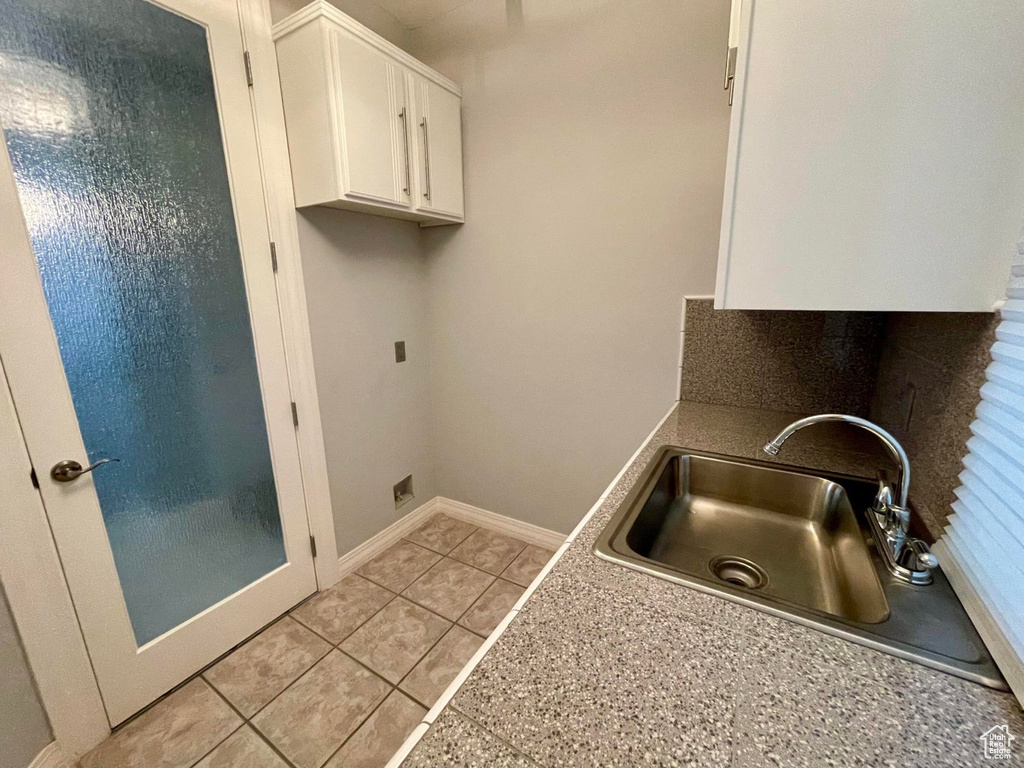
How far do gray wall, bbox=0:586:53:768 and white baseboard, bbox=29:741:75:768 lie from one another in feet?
0.06

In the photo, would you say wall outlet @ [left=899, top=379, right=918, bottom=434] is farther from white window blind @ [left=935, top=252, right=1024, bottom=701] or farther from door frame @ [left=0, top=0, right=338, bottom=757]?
door frame @ [left=0, top=0, right=338, bottom=757]

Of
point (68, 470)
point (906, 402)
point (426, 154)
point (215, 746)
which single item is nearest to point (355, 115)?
point (426, 154)

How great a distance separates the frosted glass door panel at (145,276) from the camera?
1146 millimetres

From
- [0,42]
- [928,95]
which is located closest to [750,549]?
[928,95]

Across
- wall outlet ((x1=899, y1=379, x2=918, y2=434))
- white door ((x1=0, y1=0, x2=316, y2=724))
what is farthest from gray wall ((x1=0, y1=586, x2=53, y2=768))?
wall outlet ((x1=899, y1=379, x2=918, y2=434))

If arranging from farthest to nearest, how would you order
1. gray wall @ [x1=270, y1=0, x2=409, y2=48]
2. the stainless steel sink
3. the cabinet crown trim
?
gray wall @ [x1=270, y1=0, x2=409, y2=48] → the cabinet crown trim → the stainless steel sink

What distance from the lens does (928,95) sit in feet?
2.24

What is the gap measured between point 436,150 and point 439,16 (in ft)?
2.30

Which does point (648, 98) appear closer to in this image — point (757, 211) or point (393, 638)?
point (757, 211)

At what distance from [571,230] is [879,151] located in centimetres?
133

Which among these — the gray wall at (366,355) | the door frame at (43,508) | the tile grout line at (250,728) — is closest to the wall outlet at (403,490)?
the gray wall at (366,355)

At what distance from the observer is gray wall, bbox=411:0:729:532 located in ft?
5.49

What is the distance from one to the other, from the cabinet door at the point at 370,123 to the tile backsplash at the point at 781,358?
1.39 metres

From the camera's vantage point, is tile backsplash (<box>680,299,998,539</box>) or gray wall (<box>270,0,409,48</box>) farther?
gray wall (<box>270,0,409,48</box>)
